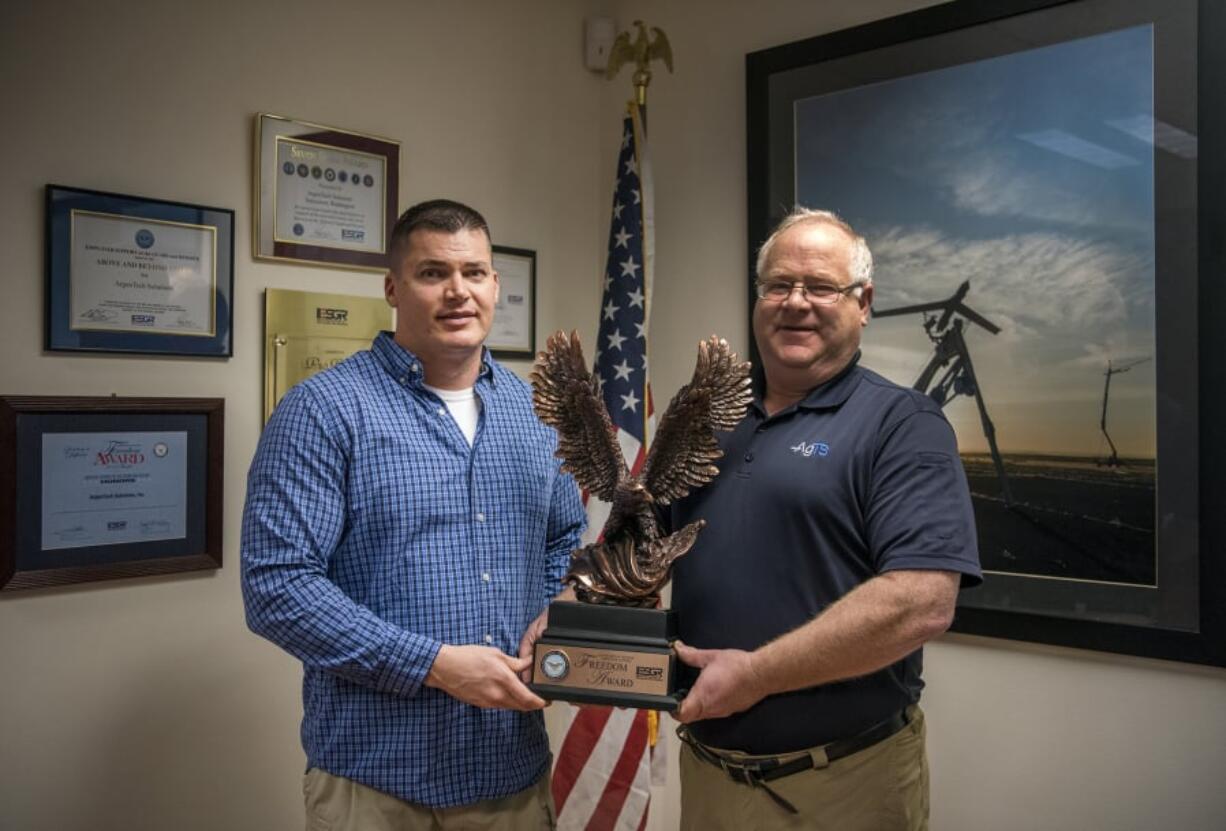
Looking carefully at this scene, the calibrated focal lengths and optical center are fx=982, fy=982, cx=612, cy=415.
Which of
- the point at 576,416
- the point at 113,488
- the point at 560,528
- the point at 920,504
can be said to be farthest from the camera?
the point at 113,488

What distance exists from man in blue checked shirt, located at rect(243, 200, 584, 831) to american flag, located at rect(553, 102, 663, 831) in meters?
0.81

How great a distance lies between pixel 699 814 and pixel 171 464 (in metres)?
1.27

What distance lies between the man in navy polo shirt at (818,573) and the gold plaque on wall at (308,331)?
3.50 ft

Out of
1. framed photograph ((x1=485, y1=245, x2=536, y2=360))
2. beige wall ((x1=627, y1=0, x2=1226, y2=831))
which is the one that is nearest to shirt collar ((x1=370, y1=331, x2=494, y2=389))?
framed photograph ((x1=485, y1=245, x2=536, y2=360))

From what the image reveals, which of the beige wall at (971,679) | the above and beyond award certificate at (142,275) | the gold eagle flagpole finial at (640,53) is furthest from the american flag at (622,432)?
the above and beyond award certificate at (142,275)

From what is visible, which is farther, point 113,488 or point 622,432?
point 622,432

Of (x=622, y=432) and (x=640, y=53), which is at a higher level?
(x=640, y=53)

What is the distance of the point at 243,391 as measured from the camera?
86.0 inches

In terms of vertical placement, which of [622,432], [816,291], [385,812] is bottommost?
[385,812]

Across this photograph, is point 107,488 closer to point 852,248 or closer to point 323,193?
point 323,193

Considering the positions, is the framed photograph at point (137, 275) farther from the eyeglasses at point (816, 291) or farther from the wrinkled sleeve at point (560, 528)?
the eyeglasses at point (816, 291)

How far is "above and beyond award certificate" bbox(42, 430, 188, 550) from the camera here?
1896 mm

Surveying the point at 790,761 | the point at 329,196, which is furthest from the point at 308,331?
the point at 790,761

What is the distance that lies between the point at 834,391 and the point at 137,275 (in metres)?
1.42
